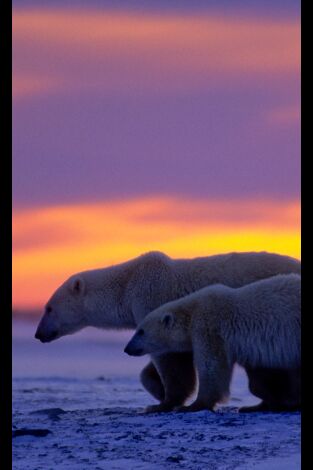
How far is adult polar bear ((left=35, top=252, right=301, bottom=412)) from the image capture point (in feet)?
29.2

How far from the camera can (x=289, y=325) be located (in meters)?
8.34

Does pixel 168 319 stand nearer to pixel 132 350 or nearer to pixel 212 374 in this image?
pixel 132 350

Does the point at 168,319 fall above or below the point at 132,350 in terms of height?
above

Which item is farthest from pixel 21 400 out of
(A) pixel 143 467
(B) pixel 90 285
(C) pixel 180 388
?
(A) pixel 143 467

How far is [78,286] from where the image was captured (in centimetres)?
1031

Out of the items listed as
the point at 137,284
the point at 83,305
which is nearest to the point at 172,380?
the point at 137,284

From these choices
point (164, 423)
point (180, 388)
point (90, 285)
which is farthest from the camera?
point (90, 285)

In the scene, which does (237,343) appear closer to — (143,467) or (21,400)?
(143,467)

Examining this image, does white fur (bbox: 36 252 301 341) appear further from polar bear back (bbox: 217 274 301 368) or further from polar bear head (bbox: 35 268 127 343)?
polar bear back (bbox: 217 274 301 368)

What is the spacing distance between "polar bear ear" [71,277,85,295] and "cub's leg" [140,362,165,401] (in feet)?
3.43

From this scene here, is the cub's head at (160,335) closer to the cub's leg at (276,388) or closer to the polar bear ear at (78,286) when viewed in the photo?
the cub's leg at (276,388)

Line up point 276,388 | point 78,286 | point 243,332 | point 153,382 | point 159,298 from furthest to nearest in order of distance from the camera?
point 78,286 < point 153,382 < point 159,298 < point 276,388 < point 243,332

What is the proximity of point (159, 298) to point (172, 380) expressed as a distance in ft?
2.83
